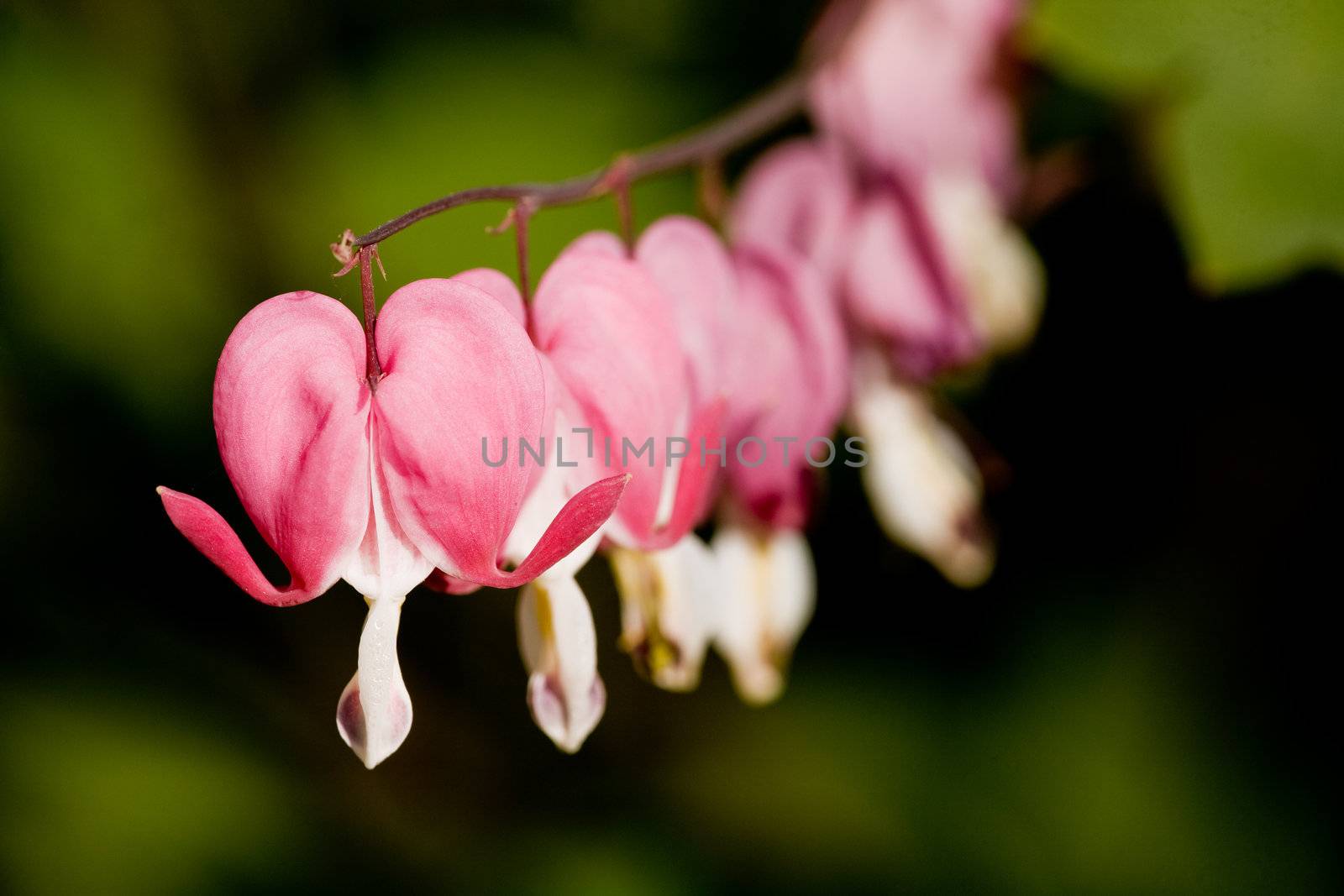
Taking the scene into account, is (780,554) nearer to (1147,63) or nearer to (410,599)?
(1147,63)

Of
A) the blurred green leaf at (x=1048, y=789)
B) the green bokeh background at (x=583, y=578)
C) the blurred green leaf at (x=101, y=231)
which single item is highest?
the blurred green leaf at (x=101, y=231)

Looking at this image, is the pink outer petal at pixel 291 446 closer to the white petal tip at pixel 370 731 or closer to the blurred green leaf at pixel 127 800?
the white petal tip at pixel 370 731

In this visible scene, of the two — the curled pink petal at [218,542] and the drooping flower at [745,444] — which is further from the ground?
the curled pink petal at [218,542]

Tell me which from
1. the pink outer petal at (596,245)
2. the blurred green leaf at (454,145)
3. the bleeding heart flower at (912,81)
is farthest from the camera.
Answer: the blurred green leaf at (454,145)

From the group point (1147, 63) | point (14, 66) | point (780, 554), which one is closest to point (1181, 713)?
point (780, 554)

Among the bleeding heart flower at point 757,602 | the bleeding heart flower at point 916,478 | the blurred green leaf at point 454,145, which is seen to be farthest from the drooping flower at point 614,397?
the blurred green leaf at point 454,145

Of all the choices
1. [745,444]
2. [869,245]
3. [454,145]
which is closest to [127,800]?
[454,145]
